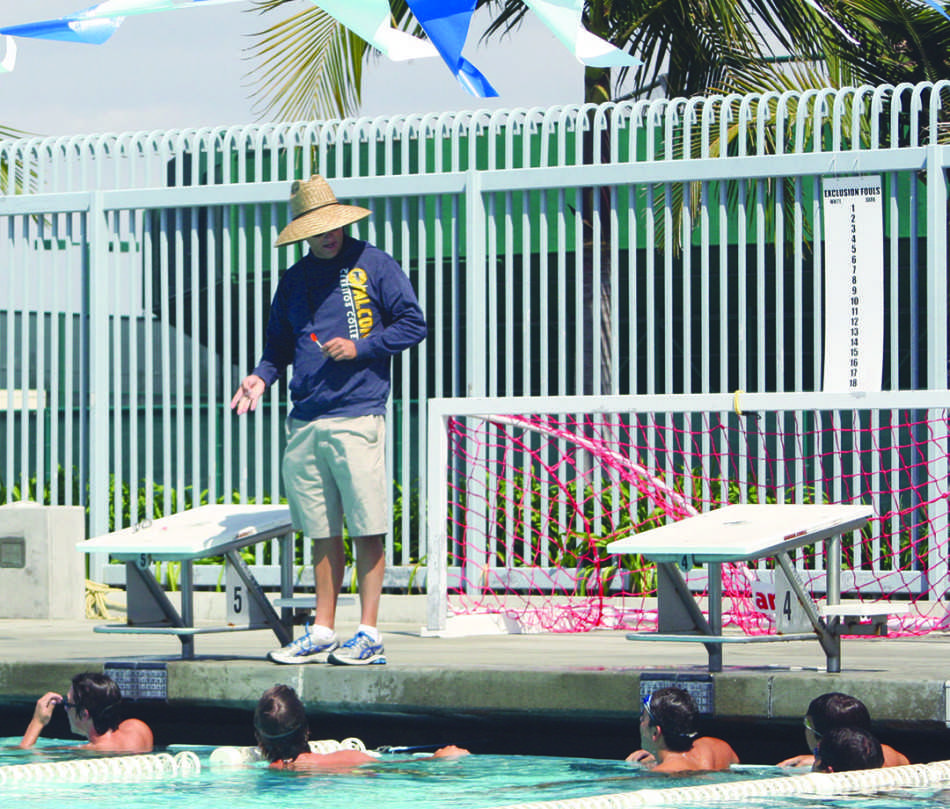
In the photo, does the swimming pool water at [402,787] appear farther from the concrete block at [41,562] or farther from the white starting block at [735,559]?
the concrete block at [41,562]

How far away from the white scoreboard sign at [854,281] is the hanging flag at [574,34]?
1980 millimetres

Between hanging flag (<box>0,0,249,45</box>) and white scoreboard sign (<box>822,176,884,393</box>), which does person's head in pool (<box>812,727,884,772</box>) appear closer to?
white scoreboard sign (<box>822,176,884,393</box>)

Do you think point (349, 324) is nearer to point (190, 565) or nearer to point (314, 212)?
point (314, 212)

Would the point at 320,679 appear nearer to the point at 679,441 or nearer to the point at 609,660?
the point at 609,660

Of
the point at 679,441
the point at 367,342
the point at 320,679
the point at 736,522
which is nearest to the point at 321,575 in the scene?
the point at 320,679

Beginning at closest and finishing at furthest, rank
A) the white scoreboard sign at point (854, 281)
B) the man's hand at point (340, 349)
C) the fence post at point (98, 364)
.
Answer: the man's hand at point (340, 349)
the white scoreboard sign at point (854, 281)
the fence post at point (98, 364)

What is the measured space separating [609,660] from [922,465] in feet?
8.66

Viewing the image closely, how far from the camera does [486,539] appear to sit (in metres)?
10.6

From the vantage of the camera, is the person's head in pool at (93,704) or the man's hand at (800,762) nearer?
the man's hand at (800,762)

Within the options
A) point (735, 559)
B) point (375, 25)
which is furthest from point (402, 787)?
point (375, 25)

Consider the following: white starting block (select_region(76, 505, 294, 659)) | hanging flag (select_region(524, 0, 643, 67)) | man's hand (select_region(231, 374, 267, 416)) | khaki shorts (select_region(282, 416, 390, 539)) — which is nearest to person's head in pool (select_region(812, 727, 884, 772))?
khaki shorts (select_region(282, 416, 390, 539))

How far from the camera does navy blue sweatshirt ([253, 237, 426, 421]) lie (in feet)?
25.0

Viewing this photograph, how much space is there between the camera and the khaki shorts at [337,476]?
297 inches

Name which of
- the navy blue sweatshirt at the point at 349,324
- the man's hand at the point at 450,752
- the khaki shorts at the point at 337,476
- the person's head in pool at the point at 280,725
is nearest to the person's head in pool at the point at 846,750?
the man's hand at the point at 450,752
